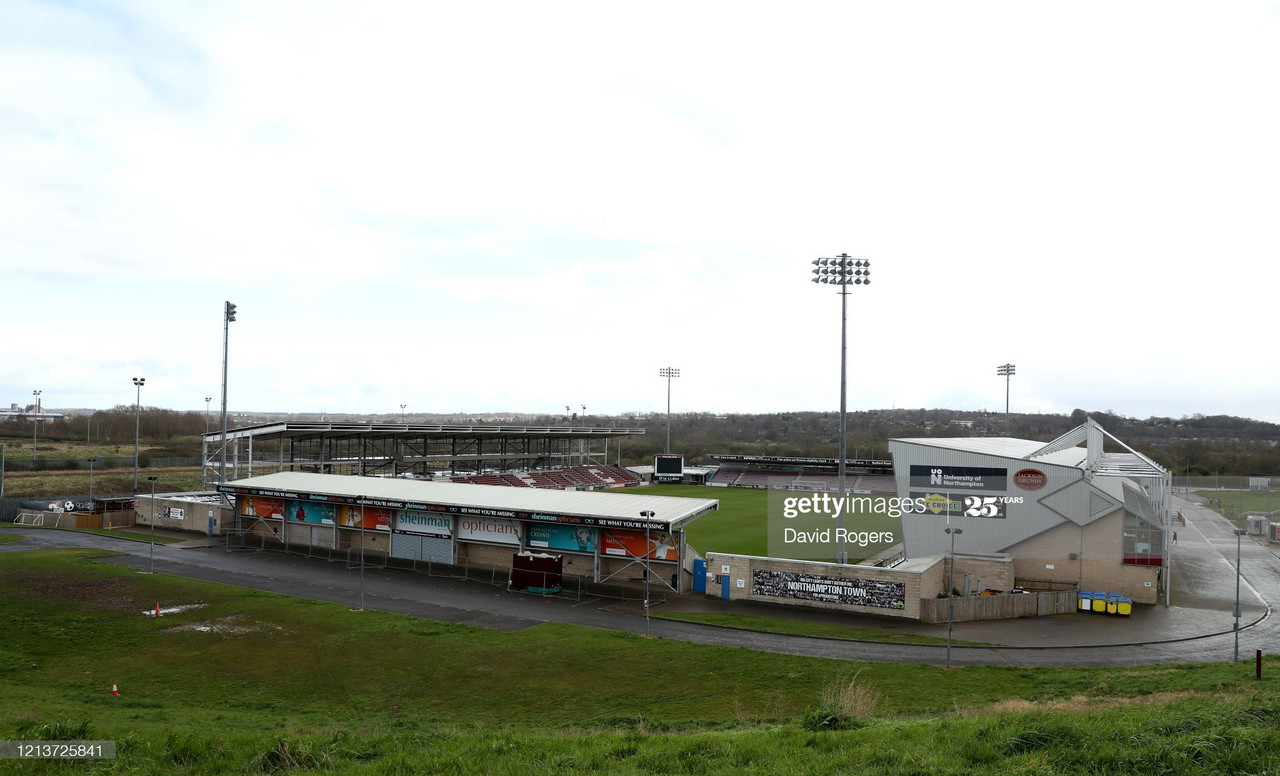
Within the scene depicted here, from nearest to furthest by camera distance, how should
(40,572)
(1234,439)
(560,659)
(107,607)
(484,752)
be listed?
1. (484,752)
2. (560,659)
3. (107,607)
4. (40,572)
5. (1234,439)

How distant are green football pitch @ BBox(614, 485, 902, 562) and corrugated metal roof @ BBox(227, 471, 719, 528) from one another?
8.16 meters

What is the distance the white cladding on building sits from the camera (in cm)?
3381

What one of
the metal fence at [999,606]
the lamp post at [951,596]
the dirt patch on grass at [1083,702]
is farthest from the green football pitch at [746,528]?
the dirt patch on grass at [1083,702]

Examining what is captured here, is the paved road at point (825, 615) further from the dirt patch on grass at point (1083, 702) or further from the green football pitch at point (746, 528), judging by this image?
the green football pitch at point (746, 528)

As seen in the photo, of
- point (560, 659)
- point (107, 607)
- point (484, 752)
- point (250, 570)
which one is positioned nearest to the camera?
point (484, 752)

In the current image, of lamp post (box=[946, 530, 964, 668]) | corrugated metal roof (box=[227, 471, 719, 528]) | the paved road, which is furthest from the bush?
corrugated metal roof (box=[227, 471, 719, 528])

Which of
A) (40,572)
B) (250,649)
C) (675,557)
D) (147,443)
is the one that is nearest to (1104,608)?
(675,557)

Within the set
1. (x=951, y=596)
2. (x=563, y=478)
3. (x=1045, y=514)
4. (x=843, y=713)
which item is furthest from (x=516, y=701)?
(x=563, y=478)

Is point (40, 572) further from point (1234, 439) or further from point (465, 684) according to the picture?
point (1234, 439)

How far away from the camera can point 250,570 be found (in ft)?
120

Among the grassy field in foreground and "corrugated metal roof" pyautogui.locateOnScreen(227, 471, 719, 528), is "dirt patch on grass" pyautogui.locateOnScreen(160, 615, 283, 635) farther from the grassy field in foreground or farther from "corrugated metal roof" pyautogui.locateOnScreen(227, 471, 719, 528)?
"corrugated metal roof" pyautogui.locateOnScreen(227, 471, 719, 528)

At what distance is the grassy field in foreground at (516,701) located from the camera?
9.86 metres

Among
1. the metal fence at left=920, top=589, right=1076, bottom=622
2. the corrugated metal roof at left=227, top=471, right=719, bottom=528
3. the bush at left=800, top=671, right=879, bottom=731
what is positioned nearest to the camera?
the bush at left=800, top=671, right=879, bottom=731

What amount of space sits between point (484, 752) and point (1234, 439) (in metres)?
166
